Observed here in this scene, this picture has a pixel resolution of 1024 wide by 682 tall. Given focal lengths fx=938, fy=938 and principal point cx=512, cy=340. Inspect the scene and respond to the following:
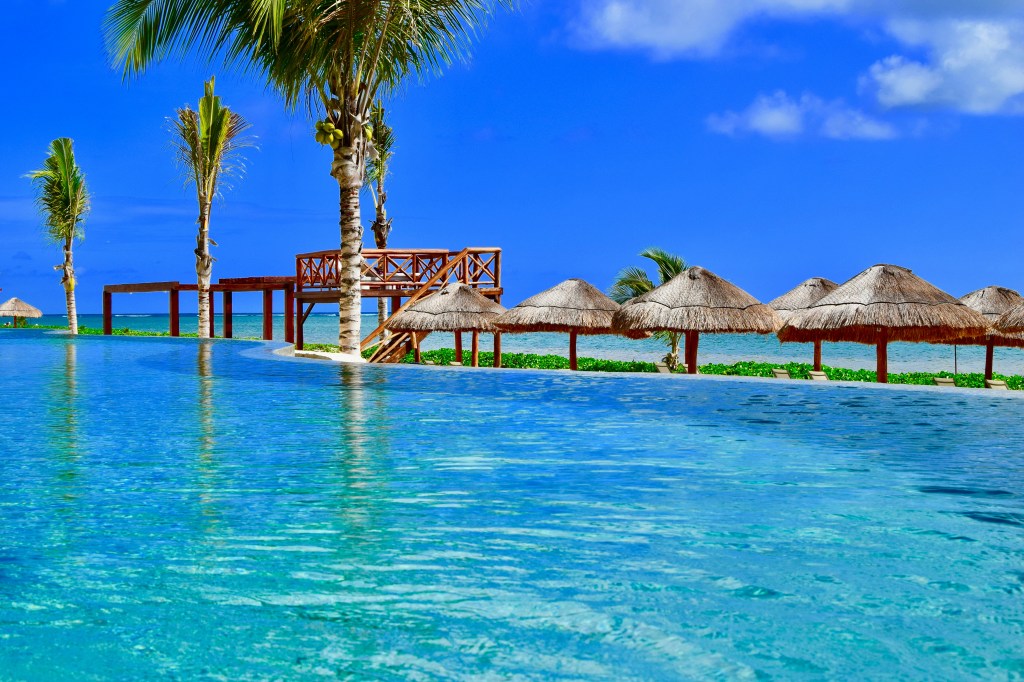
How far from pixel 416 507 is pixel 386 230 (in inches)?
1053

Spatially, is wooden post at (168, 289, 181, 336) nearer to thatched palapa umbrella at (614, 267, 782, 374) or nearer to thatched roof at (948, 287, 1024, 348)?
thatched palapa umbrella at (614, 267, 782, 374)

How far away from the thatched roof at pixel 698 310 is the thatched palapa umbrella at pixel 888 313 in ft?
4.19

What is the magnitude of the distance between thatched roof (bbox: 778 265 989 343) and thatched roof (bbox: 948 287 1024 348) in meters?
4.46

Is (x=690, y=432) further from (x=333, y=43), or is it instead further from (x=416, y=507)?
(x=333, y=43)

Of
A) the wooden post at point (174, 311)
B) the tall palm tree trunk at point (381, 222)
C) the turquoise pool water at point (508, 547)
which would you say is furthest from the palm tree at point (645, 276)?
the wooden post at point (174, 311)

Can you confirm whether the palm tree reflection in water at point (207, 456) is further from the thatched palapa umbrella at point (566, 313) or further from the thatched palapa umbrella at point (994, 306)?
the thatched palapa umbrella at point (994, 306)

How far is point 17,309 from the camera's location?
5600 cm

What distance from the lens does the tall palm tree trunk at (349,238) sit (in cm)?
1833

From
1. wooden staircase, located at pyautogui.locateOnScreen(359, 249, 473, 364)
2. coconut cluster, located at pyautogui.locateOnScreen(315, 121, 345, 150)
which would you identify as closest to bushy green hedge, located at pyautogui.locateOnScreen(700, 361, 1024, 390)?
wooden staircase, located at pyautogui.locateOnScreen(359, 249, 473, 364)

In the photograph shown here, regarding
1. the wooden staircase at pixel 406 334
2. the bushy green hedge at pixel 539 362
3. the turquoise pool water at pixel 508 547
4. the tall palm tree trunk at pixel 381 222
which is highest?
the tall palm tree trunk at pixel 381 222

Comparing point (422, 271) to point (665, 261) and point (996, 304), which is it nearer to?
point (665, 261)

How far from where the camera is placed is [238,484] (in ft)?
20.1

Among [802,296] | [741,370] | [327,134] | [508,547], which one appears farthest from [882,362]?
[508,547]

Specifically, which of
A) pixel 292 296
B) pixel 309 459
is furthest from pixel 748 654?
pixel 292 296
